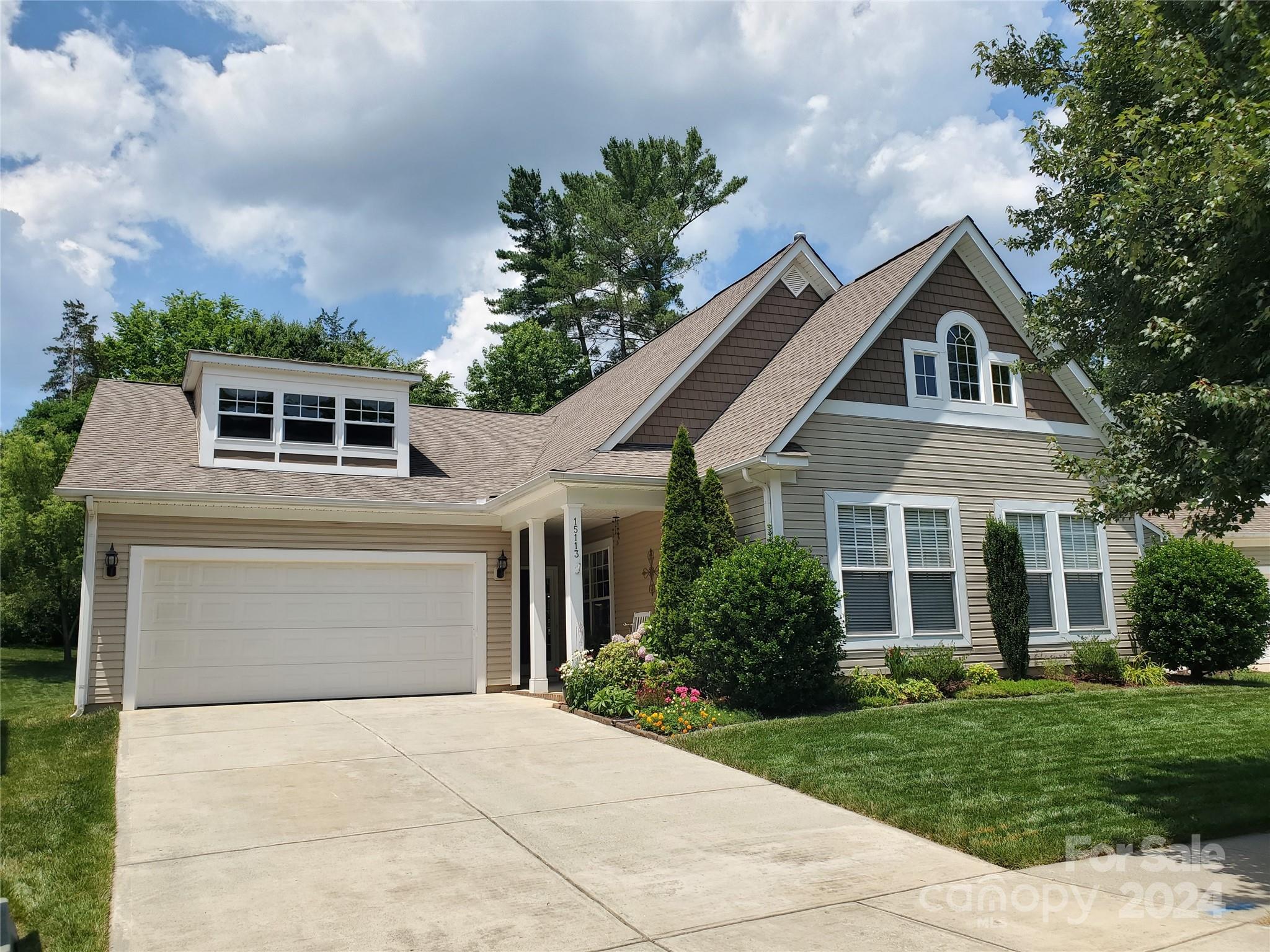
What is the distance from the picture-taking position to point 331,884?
5.24m

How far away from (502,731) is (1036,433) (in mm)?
9613

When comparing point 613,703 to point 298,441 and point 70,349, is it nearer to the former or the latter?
point 298,441

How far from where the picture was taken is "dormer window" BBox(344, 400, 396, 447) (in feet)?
52.1

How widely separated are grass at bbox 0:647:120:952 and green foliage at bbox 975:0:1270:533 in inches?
256

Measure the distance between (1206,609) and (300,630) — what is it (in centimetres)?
1348

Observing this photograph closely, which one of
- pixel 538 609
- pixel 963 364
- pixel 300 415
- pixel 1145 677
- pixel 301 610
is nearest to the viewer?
pixel 1145 677

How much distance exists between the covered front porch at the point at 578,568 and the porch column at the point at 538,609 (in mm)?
13

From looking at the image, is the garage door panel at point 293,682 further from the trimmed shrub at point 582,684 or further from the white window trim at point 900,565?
the white window trim at point 900,565

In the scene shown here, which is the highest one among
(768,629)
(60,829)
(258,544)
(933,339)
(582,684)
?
(933,339)

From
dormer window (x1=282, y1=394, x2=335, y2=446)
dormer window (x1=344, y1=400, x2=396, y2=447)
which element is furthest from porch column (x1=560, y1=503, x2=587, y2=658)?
dormer window (x1=282, y1=394, x2=335, y2=446)

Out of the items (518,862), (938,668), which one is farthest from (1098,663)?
(518,862)

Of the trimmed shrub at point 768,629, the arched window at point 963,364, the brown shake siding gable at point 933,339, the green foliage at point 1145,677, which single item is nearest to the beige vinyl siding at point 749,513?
the trimmed shrub at point 768,629

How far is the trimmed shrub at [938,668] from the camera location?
12.5 m

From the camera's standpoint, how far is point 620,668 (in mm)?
11922
